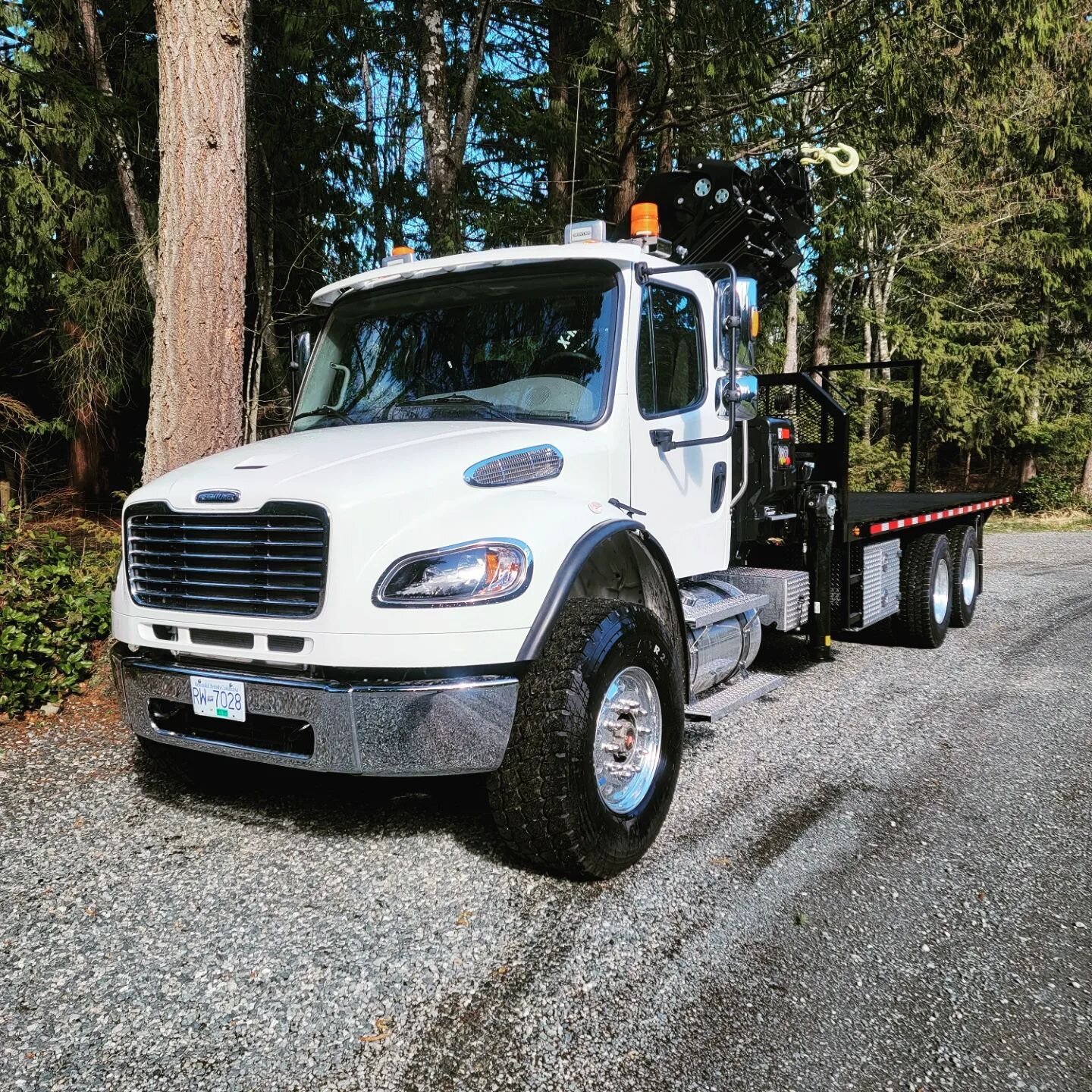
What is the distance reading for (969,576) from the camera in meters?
8.84

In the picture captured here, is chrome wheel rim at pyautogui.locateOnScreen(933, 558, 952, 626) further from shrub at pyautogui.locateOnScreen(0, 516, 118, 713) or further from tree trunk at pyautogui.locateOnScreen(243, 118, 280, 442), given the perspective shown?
tree trunk at pyautogui.locateOnScreen(243, 118, 280, 442)

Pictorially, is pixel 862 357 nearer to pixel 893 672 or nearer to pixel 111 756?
pixel 893 672

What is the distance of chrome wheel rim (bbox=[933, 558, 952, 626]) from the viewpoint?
803 cm

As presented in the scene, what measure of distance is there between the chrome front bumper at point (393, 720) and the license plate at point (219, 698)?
4 centimetres

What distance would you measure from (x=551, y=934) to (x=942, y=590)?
6.39 meters

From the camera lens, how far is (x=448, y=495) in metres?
3.41

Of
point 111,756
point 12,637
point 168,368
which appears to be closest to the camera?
point 111,756

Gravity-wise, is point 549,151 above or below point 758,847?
above

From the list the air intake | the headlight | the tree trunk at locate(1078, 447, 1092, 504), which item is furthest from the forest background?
the tree trunk at locate(1078, 447, 1092, 504)

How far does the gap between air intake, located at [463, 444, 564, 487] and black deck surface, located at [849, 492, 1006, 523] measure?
12.3ft

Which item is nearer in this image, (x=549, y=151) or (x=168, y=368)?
(x=168, y=368)

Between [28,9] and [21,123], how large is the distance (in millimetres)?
1526

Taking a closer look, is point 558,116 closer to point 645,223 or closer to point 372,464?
point 645,223

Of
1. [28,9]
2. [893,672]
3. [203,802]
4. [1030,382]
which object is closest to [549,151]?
[28,9]
